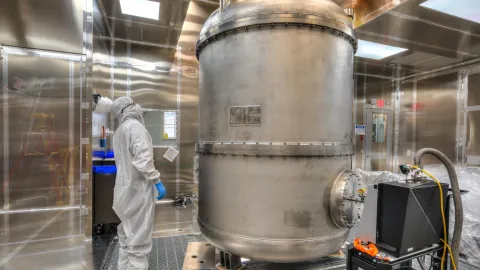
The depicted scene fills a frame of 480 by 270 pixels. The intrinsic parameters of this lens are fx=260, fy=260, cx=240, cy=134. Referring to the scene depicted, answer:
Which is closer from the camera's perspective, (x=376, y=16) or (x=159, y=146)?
(x=376, y=16)

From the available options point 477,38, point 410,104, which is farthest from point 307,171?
point 410,104

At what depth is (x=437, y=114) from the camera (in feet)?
18.4

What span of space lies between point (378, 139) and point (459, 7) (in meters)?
3.45

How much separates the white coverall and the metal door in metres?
5.11

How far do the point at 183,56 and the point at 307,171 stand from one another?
158 inches

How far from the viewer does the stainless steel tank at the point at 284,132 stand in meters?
1.80

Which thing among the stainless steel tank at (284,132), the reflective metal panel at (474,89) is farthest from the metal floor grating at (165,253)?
the reflective metal panel at (474,89)

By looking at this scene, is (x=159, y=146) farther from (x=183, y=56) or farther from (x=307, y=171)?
(x=307, y=171)

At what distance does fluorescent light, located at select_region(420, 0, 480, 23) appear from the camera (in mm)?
2783

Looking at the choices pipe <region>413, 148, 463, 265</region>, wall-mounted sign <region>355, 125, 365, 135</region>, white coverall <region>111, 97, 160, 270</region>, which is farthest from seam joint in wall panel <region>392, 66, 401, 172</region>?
white coverall <region>111, 97, 160, 270</region>

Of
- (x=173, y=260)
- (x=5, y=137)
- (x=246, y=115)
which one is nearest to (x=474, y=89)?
(x=246, y=115)

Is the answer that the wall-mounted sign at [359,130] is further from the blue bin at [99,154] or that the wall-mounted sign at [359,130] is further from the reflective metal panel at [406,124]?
the blue bin at [99,154]

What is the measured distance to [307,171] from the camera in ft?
5.96

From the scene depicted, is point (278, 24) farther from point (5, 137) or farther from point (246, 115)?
point (5, 137)
